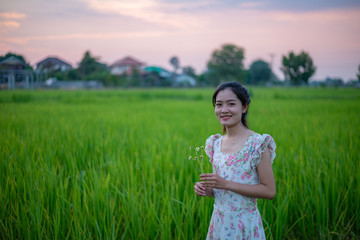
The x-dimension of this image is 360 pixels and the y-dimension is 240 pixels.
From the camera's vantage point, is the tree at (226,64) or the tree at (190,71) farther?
the tree at (190,71)

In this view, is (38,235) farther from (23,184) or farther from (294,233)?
(294,233)

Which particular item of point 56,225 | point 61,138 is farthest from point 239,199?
point 61,138

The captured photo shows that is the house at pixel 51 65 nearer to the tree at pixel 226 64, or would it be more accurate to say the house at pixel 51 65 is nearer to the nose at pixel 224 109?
the nose at pixel 224 109

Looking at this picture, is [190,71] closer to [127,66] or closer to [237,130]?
[127,66]

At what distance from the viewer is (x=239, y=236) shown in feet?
3.05

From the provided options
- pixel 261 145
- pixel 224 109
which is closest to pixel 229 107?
pixel 224 109

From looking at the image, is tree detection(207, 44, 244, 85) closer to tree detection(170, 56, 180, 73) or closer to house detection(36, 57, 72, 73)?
tree detection(170, 56, 180, 73)

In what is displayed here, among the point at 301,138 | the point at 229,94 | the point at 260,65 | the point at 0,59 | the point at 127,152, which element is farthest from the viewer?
the point at 260,65

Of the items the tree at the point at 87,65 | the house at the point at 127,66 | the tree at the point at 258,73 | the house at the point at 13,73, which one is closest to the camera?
the house at the point at 13,73

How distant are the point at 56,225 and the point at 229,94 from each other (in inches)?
46.6

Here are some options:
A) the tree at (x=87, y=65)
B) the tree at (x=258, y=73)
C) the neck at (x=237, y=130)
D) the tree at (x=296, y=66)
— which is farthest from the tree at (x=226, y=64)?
the neck at (x=237, y=130)

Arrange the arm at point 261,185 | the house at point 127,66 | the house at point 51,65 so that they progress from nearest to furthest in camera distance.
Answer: the arm at point 261,185 < the house at point 51,65 < the house at point 127,66

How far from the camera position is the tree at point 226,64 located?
136 feet

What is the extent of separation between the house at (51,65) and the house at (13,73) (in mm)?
120
